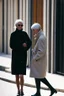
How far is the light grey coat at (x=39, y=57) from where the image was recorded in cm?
873

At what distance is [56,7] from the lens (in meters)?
13.0

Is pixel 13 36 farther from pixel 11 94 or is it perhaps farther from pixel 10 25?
pixel 10 25

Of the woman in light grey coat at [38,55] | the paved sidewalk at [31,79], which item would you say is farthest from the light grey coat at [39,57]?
the paved sidewalk at [31,79]

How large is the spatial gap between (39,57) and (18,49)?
84cm

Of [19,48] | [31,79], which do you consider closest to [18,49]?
[19,48]

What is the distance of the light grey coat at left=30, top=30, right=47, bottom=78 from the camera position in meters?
8.73

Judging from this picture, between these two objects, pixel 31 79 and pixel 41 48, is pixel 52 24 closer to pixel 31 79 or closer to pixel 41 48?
pixel 31 79

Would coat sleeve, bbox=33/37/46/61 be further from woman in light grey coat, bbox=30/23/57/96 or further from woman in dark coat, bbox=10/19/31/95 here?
woman in dark coat, bbox=10/19/31/95

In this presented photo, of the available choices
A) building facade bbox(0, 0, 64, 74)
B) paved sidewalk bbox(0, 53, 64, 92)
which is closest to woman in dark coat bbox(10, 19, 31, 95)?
paved sidewalk bbox(0, 53, 64, 92)

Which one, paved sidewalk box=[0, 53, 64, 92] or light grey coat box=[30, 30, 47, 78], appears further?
paved sidewalk box=[0, 53, 64, 92]

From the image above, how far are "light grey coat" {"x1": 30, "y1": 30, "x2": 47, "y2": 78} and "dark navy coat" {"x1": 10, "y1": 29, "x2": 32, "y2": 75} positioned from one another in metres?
0.55

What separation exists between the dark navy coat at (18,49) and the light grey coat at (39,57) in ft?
1.79

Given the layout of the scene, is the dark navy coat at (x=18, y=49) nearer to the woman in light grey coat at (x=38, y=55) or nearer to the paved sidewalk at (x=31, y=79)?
the woman in light grey coat at (x=38, y=55)

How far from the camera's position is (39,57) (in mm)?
8758
